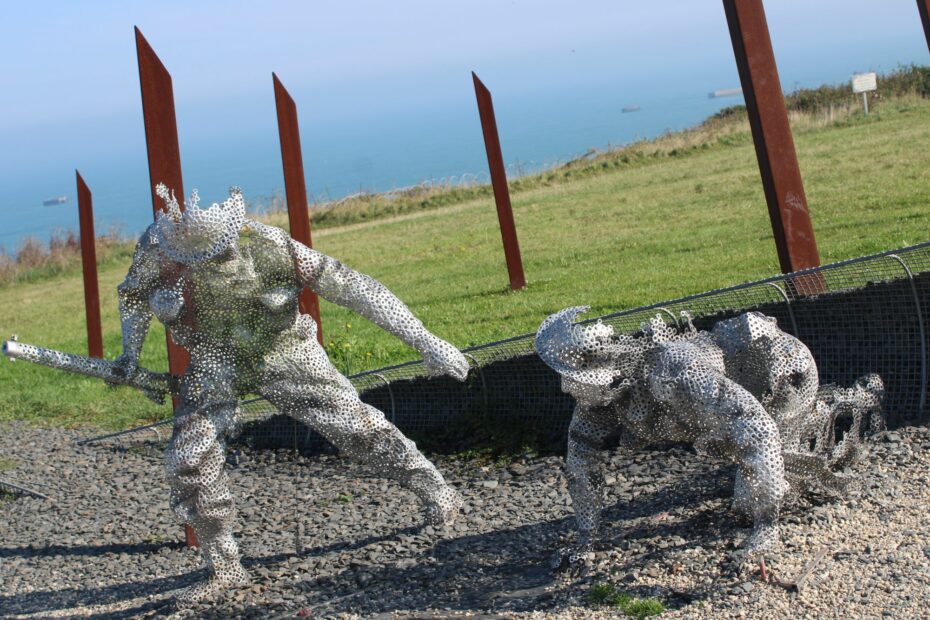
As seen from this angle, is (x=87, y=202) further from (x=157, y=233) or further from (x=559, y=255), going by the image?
(x=157, y=233)

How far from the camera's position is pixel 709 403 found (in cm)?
436

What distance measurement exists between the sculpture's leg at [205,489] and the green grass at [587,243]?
4218 mm

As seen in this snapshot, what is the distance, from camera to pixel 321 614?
16.3 feet

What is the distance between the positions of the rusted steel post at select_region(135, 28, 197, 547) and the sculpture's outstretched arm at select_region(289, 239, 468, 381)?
1416 mm

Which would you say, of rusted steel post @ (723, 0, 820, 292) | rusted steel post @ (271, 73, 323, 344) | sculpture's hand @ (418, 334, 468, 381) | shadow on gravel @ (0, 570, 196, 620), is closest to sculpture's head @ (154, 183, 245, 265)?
sculpture's hand @ (418, 334, 468, 381)

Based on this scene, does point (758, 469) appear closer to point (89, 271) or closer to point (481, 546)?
point (481, 546)

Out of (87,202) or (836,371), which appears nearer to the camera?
(836,371)

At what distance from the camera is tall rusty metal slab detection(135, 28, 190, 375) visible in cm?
630

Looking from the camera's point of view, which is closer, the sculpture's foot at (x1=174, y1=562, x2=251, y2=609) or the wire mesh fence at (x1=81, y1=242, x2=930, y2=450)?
the sculpture's foot at (x1=174, y1=562, x2=251, y2=609)

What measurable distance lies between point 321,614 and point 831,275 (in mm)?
3890

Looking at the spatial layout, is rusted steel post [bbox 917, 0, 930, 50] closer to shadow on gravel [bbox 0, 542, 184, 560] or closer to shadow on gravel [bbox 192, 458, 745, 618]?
shadow on gravel [bbox 192, 458, 745, 618]

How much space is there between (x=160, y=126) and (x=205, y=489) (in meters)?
2.18

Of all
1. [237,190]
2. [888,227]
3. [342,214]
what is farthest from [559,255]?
[342,214]

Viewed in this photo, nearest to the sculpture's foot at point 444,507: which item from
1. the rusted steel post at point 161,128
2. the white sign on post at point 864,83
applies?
the rusted steel post at point 161,128
